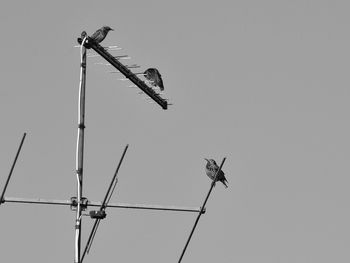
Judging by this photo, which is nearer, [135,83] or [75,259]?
[75,259]

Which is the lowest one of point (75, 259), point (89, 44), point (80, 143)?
point (75, 259)

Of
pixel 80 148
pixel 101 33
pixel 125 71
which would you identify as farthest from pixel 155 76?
pixel 80 148

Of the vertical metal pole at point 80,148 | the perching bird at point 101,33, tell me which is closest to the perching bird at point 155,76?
the perching bird at point 101,33

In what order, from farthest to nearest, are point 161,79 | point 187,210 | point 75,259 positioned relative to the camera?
point 161,79 → point 187,210 → point 75,259

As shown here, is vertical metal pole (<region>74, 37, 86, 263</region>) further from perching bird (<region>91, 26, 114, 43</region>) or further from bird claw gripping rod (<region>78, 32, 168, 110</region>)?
perching bird (<region>91, 26, 114, 43</region>)

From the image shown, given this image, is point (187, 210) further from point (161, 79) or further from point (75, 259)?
point (161, 79)

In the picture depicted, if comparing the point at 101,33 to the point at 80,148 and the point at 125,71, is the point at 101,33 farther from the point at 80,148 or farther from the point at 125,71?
the point at 80,148

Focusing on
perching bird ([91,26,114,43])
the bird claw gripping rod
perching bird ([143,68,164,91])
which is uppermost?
the bird claw gripping rod

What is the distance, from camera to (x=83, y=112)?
45.8 feet

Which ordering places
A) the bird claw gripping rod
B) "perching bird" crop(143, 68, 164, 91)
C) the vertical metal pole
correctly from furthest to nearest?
"perching bird" crop(143, 68, 164, 91) < the bird claw gripping rod < the vertical metal pole

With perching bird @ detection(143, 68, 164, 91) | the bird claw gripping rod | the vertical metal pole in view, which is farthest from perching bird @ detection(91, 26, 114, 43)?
the vertical metal pole

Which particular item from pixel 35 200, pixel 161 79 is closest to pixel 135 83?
pixel 35 200

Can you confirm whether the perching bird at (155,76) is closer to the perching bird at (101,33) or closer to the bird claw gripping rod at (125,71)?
the perching bird at (101,33)

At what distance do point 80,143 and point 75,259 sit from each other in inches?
60.9
